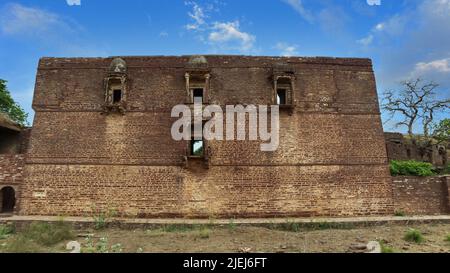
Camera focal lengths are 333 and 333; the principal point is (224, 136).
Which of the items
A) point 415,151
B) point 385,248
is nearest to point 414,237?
point 385,248

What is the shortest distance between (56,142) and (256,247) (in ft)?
31.8

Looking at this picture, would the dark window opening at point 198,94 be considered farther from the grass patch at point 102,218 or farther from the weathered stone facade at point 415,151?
the weathered stone facade at point 415,151

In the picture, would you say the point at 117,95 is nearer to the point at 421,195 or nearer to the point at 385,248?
the point at 385,248

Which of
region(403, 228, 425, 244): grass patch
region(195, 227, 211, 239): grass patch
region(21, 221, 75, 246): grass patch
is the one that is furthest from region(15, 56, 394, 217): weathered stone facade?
region(403, 228, 425, 244): grass patch

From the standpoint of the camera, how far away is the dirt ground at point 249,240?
8.95 metres

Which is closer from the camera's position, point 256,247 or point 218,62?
point 256,247

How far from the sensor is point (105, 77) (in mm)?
14328

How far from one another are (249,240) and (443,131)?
56.4 feet

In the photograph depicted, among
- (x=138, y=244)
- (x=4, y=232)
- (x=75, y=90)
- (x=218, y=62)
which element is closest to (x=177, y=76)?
(x=218, y=62)

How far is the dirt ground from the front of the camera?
8945 millimetres

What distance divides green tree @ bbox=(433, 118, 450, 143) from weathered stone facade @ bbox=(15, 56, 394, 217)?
9219 millimetres

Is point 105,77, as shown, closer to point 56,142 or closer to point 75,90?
point 75,90

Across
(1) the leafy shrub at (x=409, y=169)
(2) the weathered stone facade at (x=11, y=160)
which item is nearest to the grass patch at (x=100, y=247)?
(2) the weathered stone facade at (x=11, y=160)

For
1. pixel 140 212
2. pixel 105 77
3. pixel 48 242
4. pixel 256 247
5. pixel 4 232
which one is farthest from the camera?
pixel 105 77
